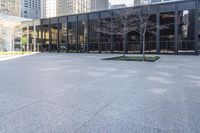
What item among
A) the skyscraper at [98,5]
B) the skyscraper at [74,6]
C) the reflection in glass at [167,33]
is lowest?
the reflection in glass at [167,33]

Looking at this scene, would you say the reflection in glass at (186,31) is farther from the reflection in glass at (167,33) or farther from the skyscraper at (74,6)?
the skyscraper at (74,6)

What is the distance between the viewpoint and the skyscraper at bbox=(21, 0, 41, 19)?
103m

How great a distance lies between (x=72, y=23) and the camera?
50.1 meters

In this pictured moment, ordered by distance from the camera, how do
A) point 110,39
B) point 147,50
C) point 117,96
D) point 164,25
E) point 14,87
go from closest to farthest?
point 117,96 < point 14,87 < point 164,25 < point 147,50 < point 110,39

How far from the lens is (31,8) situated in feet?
364

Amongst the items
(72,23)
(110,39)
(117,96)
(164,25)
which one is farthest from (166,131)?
(72,23)

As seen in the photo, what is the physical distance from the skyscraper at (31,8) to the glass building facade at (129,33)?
54499 mm

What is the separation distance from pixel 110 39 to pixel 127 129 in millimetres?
40423

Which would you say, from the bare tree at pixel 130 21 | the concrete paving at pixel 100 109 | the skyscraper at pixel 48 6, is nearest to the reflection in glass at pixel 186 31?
the bare tree at pixel 130 21

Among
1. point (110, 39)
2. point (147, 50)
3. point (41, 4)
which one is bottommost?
point (147, 50)

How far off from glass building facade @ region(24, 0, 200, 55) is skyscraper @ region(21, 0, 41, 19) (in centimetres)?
5450

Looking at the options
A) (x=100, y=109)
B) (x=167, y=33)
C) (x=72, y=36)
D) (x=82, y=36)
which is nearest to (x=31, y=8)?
(x=72, y=36)

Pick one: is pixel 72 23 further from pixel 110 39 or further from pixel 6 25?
pixel 6 25

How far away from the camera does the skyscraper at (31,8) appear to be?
338 feet
